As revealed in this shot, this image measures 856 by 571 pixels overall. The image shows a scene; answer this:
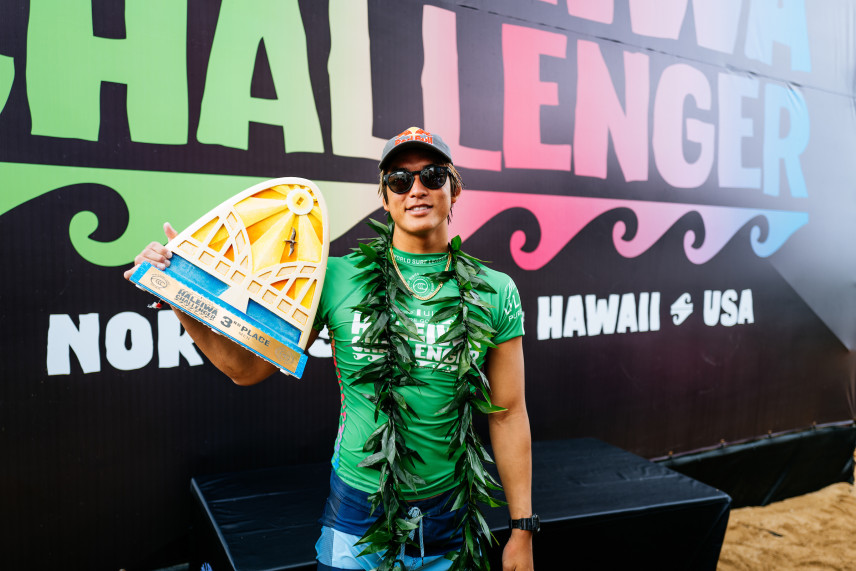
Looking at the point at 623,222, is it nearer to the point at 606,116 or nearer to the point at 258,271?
the point at 606,116

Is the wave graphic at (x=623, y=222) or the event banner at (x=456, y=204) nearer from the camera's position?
the event banner at (x=456, y=204)

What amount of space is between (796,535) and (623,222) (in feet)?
8.19

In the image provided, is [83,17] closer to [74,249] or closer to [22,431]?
[74,249]

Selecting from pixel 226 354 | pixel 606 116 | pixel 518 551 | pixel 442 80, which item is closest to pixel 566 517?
pixel 518 551

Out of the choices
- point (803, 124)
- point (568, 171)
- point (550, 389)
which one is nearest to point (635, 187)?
point (568, 171)

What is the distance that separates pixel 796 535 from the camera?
3756mm

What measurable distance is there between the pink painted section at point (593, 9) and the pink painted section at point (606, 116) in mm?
165

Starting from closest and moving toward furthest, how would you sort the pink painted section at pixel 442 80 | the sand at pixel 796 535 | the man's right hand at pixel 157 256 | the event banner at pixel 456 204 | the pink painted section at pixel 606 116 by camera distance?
1. the man's right hand at pixel 157 256
2. the event banner at pixel 456 204
3. the pink painted section at pixel 442 80
4. the sand at pixel 796 535
5. the pink painted section at pixel 606 116

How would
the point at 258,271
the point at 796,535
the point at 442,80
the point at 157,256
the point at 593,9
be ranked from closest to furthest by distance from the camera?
1. the point at 157,256
2. the point at 258,271
3. the point at 442,80
4. the point at 593,9
5. the point at 796,535

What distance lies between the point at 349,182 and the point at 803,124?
156 inches

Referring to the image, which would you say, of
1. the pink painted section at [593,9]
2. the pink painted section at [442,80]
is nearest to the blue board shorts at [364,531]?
the pink painted section at [442,80]

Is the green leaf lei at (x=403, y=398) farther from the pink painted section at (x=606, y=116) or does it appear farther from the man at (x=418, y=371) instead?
the pink painted section at (x=606, y=116)

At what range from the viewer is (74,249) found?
2.21m

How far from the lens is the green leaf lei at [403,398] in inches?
49.8
